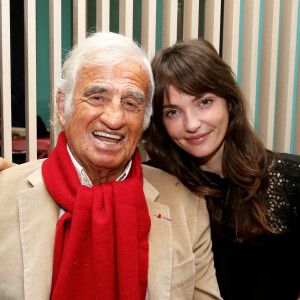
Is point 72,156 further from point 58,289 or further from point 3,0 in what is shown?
point 3,0

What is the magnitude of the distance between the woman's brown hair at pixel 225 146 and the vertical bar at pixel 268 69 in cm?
77

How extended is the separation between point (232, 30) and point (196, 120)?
1.06 metres

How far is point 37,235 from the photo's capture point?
1406 mm

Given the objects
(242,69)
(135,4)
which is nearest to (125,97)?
(242,69)

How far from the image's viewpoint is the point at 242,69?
8.43 feet

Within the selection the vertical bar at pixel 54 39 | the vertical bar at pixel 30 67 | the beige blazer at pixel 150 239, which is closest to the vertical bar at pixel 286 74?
the beige blazer at pixel 150 239

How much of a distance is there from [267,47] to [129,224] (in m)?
1.73

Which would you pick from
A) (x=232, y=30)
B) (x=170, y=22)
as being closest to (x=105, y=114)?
(x=170, y=22)

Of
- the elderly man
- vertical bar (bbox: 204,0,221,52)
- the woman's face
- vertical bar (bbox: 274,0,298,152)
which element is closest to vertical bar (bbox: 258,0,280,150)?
vertical bar (bbox: 274,0,298,152)

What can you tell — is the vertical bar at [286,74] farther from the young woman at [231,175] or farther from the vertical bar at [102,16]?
the vertical bar at [102,16]

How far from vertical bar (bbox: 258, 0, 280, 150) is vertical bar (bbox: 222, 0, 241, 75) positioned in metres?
0.26

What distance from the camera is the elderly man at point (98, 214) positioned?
4.57ft

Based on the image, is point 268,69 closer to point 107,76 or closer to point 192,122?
point 192,122

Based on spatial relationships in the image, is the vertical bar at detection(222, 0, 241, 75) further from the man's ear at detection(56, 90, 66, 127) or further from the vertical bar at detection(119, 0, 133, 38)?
the man's ear at detection(56, 90, 66, 127)
